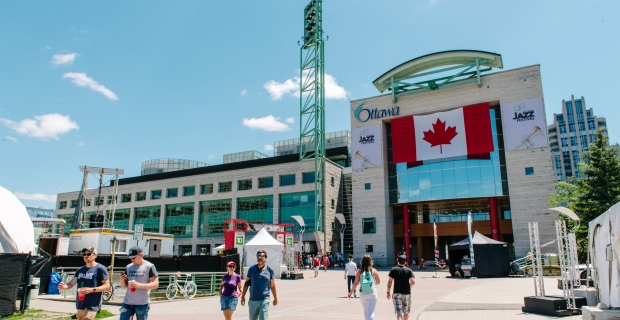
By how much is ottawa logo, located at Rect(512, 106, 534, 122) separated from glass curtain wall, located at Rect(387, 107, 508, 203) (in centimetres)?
245

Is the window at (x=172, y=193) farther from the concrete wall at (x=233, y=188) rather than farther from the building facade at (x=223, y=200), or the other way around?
the concrete wall at (x=233, y=188)

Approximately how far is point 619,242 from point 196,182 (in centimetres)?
5821

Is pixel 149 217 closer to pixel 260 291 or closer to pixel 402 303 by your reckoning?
pixel 260 291

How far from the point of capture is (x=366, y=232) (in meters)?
47.5

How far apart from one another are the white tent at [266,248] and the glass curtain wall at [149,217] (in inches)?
1595

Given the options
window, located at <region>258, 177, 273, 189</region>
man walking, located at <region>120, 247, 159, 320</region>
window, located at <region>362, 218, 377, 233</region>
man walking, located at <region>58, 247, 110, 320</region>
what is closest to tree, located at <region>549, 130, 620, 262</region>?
window, located at <region>362, 218, 377, 233</region>

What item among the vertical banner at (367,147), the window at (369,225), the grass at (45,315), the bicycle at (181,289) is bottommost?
the grass at (45,315)

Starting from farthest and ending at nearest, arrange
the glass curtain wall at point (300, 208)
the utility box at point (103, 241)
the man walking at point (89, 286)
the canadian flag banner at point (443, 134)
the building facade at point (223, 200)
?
1. the building facade at point (223, 200)
2. the glass curtain wall at point (300, 208)
3. the canadian flag banner at point (443, 134)
4. the utility box at point (103, 241)
5. the man walking at point (89, 286)

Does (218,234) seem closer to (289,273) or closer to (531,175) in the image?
(289,273)

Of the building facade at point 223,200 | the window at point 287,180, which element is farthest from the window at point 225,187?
the window at point 287,180

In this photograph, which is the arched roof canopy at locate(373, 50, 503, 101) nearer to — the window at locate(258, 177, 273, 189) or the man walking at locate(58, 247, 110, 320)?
the window at locate(258, 177, 273, 189)

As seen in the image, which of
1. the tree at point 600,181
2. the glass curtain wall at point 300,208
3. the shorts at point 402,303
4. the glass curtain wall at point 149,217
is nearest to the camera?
the shorts at point 402,303

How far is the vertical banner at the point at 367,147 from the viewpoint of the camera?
4844 cm

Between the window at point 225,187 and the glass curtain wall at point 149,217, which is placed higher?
the window at point 225,187
